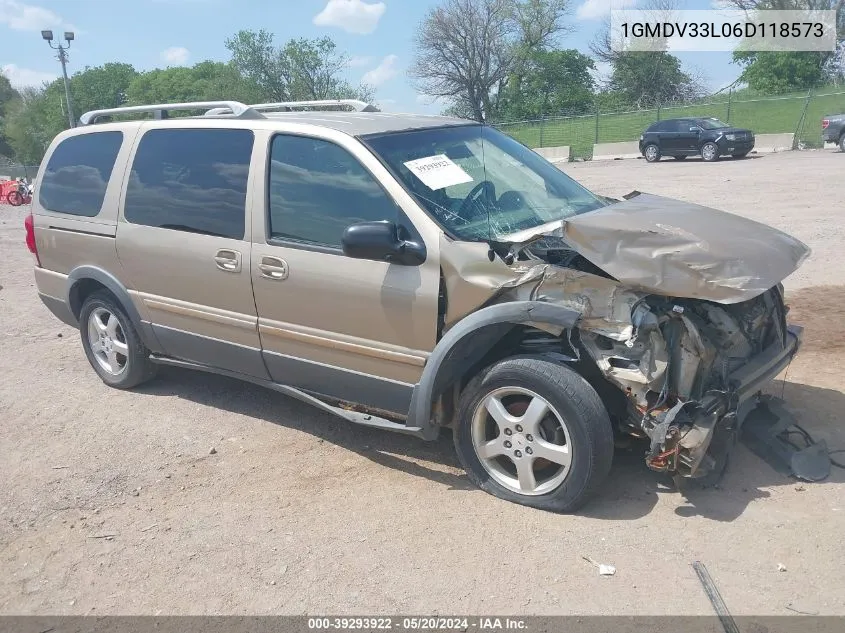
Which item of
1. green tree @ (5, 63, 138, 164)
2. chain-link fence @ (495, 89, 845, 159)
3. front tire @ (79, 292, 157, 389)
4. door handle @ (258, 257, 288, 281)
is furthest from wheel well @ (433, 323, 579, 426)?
green tree @ (5, 63, 138, 164)

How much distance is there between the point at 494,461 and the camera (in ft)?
12.8

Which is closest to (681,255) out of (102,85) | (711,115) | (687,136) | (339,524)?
(339,524)

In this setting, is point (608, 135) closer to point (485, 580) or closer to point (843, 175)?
point (843, 175)

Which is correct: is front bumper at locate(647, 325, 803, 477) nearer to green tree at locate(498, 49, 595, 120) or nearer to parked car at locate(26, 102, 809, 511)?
parked car at locate(26, 102, 809, 511)

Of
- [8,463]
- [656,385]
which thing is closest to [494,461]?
[656,385]

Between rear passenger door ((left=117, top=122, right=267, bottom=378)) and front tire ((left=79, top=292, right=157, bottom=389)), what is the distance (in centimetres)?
37

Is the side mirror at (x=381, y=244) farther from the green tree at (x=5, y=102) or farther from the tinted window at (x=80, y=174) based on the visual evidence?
the green tree at (x=5, y=102)

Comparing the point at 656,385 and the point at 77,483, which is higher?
the point at 656,385

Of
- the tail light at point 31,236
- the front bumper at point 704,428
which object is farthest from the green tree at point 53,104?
the front bumper at point 704,428

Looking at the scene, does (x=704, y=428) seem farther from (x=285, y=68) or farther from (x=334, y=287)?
(x=285, y=68)

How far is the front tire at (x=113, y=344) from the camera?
5469mm

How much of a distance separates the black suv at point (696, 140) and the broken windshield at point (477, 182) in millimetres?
22981

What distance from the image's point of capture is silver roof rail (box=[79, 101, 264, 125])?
15.9 ft

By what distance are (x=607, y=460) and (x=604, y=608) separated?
724 millimetres
